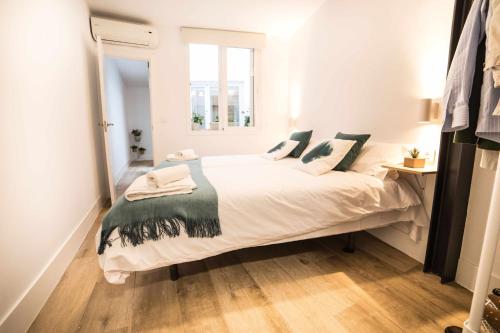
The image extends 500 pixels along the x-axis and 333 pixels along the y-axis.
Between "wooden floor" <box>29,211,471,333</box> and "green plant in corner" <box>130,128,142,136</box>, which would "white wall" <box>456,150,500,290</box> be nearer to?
"wooden floor" <box>29,211,471,333</box>

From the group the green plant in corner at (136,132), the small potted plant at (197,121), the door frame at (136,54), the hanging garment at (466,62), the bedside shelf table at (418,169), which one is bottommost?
the bedside shelf table at (418,169)

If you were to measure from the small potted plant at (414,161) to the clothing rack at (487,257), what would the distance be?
2.58 ft

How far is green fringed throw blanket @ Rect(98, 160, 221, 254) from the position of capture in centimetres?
141

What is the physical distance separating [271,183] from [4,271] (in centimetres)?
154

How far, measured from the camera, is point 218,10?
335 centimetres

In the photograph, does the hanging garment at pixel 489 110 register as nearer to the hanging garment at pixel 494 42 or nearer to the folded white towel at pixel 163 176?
the hanging garment at pixel 494 42

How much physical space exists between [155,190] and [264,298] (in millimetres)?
974

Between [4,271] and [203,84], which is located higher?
[203,84]

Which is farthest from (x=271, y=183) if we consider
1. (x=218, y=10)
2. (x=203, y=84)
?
(x=203, y=84)

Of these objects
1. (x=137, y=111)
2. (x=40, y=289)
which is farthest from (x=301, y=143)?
(x=137, y=111)

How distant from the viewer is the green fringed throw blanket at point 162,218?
1.41m

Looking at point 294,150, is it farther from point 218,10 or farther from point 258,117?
point 218,10

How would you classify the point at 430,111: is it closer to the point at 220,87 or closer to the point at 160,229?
the point at 160,229

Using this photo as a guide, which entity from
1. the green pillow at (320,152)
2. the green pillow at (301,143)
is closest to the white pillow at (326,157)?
the green pillow at (320,152)
